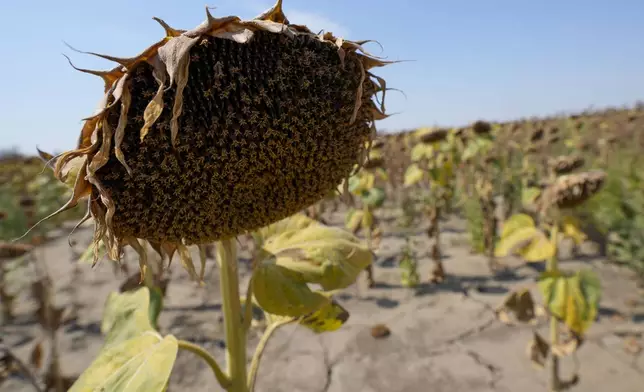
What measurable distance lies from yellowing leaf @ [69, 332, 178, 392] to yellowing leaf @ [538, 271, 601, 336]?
199 cm

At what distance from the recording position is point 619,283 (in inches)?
168

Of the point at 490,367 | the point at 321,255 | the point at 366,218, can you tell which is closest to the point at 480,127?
the point at 366,218

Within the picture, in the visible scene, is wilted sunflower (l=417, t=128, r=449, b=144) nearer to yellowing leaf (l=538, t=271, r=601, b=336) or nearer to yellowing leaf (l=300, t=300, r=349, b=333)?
yellowing leaf (l=538, t=271, r=601, b=336)

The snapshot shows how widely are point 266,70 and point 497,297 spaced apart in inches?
165

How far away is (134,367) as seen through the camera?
33.7 inches

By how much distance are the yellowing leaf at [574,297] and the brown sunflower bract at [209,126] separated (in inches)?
75.0

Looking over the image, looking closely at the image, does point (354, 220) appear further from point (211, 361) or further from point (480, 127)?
point (211, 361)

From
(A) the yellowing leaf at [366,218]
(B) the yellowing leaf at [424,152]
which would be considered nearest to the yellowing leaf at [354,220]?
(A) the yellowing leaf at [366,218]

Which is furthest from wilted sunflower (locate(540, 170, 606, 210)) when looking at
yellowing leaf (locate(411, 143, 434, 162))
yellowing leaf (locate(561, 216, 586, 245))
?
yellowing leaf (locate(411, 143, 434, 162))

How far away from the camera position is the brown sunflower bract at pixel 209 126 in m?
0.68

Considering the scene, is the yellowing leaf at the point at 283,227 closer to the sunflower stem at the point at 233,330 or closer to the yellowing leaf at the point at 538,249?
the sunflower stem at the point at 233,330

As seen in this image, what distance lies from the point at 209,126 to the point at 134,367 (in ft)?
1.70

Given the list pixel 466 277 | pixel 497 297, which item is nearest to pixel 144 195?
pixel 497 297

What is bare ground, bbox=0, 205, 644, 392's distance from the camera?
3102 mm
